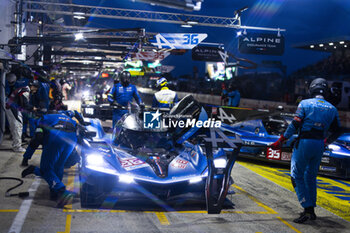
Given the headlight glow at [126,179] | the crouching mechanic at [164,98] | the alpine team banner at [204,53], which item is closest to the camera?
the headlight glow at [126,179]

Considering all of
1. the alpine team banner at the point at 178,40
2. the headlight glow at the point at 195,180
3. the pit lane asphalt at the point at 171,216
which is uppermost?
the alpine team banner at the point at 178,40

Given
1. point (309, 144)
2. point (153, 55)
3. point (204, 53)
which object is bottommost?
point (309, 144)

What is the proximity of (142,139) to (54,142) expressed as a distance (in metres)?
1.48

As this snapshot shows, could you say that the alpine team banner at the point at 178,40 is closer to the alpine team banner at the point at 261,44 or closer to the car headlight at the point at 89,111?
the car headlight at the point at 89,111

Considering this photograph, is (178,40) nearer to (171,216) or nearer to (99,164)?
(99,164)

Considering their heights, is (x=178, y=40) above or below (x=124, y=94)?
above

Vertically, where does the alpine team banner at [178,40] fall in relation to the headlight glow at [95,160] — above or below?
above

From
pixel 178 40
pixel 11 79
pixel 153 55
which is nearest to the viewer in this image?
pixel 11 79

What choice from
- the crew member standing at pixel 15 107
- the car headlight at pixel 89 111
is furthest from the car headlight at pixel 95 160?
the car headlight at pixel 89 111

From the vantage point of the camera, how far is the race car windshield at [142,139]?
277 inches

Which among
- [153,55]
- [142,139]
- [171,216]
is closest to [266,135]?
[142,139]

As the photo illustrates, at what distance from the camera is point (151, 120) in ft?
23.6

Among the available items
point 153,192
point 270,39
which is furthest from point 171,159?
point 270,39

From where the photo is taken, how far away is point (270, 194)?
7.22m
